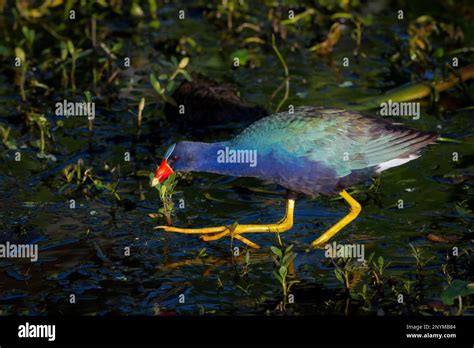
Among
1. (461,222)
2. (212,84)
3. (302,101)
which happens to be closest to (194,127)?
(212,84)

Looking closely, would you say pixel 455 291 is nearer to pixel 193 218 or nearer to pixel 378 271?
pixel 378 271

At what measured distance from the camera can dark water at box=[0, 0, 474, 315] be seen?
649 centimetres

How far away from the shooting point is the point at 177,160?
7.27 m

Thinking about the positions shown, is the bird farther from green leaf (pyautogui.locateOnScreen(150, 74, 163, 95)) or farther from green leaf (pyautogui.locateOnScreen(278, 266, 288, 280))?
green leaf (pyautogui.locateOnScreen(150, 74, 163, 95))

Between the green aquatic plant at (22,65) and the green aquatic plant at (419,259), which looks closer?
the green aquatic plant at (419,259)

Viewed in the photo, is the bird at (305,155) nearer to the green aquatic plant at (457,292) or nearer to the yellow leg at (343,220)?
the yellow leg at (343,220)

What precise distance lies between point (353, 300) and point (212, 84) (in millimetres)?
3684

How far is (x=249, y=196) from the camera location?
7953 mm
